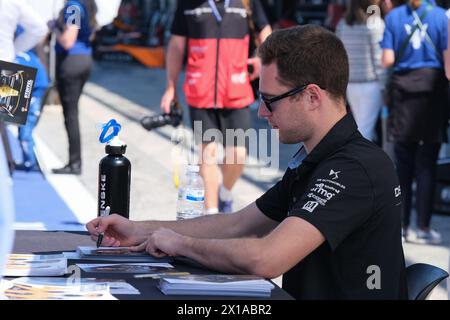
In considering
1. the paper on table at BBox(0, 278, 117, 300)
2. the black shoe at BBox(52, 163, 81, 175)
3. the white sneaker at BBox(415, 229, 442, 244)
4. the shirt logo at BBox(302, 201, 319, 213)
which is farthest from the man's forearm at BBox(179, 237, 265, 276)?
the black shoe at BBox(52, 163, 81, 175)

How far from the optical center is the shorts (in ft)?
23.4

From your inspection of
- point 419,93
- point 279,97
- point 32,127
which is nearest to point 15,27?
point 32,127

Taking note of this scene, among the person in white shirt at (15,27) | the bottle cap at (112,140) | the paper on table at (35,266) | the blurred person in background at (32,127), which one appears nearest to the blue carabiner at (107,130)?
the bottle cap at (112,140)

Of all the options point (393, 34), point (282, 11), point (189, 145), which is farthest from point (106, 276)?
point (282, 11)

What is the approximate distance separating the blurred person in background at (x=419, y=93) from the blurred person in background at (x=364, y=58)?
1.56 ft

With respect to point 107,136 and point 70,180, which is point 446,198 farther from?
point 107,136

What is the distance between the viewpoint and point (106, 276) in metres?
2.79

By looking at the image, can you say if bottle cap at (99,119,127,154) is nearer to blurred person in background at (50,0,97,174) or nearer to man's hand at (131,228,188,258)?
man's hand at (131,228,188,258)

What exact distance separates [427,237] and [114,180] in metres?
4.10

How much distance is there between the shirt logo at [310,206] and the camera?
2.85 metres

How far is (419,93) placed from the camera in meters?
7.18

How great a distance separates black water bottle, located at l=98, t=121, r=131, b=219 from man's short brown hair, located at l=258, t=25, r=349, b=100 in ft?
2.55

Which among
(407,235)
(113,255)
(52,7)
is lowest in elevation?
(407,235)

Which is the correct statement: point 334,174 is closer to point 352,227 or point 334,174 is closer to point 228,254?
point 352,227
